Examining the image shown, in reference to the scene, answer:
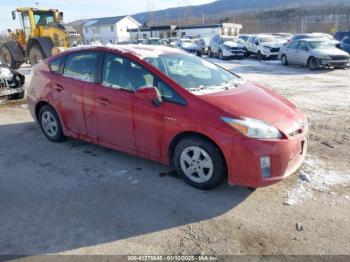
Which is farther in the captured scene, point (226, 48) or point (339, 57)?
point (226, 48)

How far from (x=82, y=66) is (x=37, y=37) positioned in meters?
12.5

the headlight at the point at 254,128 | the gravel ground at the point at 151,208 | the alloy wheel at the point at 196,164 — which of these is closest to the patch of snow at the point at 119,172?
the gravel ground at the point at 151,208

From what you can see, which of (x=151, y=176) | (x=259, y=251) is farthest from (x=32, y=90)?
(x=259, y=251)

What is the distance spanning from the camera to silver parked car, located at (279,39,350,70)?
15.8 meters

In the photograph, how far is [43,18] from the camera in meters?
17.0

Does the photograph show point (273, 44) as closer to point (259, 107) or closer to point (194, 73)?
point (194, 73)

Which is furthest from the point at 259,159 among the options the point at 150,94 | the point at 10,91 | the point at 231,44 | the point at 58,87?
the point at 231,44

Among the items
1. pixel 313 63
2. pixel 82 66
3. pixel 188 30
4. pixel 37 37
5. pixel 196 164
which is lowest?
pixel 196 164

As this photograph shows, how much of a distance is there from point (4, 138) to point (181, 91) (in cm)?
396

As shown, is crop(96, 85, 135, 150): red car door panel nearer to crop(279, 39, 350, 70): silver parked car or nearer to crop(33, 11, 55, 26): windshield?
crop(279, 39, 350, 70): silver parked car

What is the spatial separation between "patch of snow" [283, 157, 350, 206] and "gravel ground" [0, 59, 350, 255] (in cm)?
1

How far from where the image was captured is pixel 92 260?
2.94m

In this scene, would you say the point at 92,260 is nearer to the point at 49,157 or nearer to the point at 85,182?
the point at 85,182

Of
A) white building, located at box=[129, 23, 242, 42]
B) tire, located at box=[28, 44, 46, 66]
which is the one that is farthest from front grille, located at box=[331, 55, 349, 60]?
white building, located at box=[129, 23, 242, 42]
